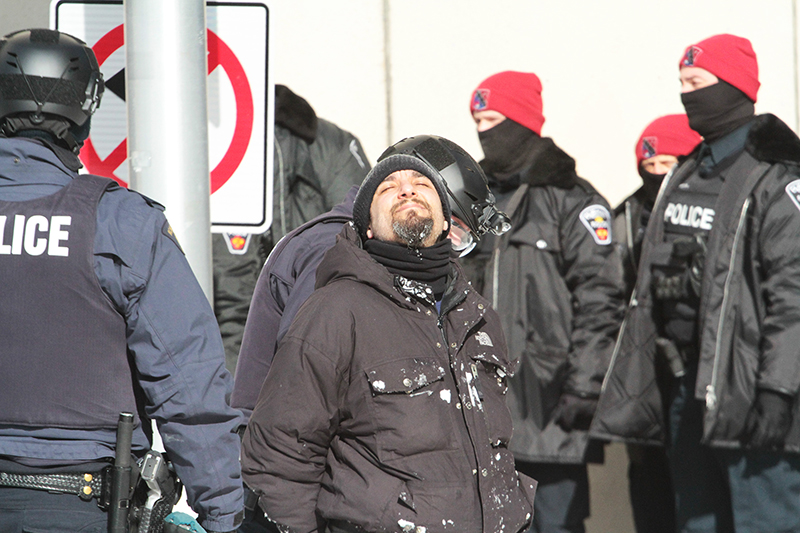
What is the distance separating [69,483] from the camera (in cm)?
253

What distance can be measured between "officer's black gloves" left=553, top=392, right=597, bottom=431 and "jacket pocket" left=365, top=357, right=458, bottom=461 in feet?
7.36

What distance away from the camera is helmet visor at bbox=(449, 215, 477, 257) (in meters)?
3.33

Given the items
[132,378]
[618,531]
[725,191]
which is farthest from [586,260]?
[132,378]

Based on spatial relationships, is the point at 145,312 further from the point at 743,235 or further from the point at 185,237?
the point at 743,235

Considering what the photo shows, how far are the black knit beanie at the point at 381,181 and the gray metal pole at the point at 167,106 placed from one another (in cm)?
57

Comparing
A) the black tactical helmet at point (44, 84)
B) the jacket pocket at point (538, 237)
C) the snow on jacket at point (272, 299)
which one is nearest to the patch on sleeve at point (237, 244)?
the jacket pocket at point (538, 237)

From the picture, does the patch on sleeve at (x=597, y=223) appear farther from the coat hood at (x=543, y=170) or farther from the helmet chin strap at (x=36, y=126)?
the helmet chin strap at (x=36, y=126)

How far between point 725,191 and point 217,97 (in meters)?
2.24

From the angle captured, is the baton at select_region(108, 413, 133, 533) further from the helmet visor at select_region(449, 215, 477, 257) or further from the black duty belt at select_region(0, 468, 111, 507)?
the helmet visor at select_region(449, 215, 477, 257)

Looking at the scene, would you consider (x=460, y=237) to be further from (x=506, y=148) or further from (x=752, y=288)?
(x=506, y=148)

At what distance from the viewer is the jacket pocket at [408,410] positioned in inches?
104

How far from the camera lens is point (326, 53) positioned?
6125mm

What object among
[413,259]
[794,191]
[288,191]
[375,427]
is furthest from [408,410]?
[288,191]

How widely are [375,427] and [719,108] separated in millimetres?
2776
